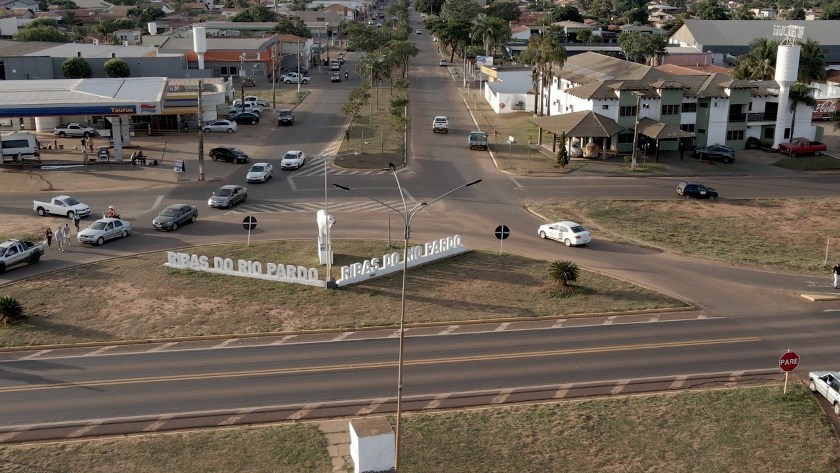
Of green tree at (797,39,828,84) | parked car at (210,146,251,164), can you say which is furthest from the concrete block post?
green tree at (797,39,828,84)

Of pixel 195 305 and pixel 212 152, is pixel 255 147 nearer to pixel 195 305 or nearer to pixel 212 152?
pixel 212 152

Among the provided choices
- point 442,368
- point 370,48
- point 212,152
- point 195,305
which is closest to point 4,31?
point 370,48

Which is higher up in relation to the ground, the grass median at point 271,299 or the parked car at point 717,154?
the parked car at point 717,154

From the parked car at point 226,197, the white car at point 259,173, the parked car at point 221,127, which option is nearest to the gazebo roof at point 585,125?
the white car at point 259,173

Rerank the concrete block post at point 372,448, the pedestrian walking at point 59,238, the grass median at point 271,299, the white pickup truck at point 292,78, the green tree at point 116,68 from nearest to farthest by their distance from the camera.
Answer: the concrete block post at point 372,448, the grass median at point 271,299, the pedestrian walking at point 59,238, the green tree at point 116,68, the white pickup truck at point 292,78

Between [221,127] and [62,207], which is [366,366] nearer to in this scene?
[62,207]

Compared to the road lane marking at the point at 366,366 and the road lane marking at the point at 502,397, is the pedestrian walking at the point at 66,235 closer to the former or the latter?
the road lane marking at the point at 366,366
